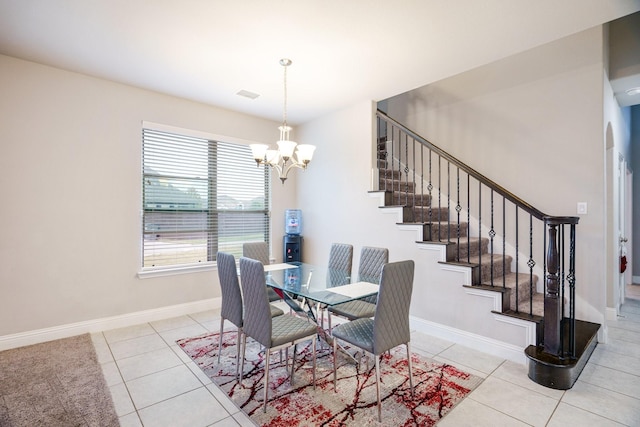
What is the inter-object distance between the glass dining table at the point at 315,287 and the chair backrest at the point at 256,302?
13.7 inches

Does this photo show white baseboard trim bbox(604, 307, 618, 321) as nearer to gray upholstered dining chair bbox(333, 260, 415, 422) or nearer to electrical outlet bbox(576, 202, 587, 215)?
electrical outlet bbox(576, 202, 587, 215)

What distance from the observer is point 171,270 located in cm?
405

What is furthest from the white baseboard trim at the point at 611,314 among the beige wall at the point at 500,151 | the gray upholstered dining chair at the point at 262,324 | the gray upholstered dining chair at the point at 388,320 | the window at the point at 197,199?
the window at the point at 197,199

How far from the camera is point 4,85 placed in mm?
3072

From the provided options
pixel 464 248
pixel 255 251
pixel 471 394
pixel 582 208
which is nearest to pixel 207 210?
pixel 255 251

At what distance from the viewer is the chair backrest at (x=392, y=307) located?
6.75 ft

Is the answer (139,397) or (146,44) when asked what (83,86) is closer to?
(146,44)

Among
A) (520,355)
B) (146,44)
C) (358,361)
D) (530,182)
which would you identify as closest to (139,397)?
(358,361)

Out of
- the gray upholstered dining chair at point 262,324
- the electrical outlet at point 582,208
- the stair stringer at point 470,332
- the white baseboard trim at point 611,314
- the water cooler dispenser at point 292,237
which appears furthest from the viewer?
the water cooler dispenser at point 292,237

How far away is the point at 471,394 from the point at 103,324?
3.78 metres

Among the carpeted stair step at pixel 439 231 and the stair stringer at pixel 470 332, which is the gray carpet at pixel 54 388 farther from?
the carpeted stair step at pixel 439 231

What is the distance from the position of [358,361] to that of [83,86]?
4.07 meters

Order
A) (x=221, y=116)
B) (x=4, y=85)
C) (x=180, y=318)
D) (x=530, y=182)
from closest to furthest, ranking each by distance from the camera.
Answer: (x=4, y=85) < (x=530, y=182) < (x=180, y=318) < (x=221, y=116)

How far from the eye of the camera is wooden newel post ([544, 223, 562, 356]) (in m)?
2.48
